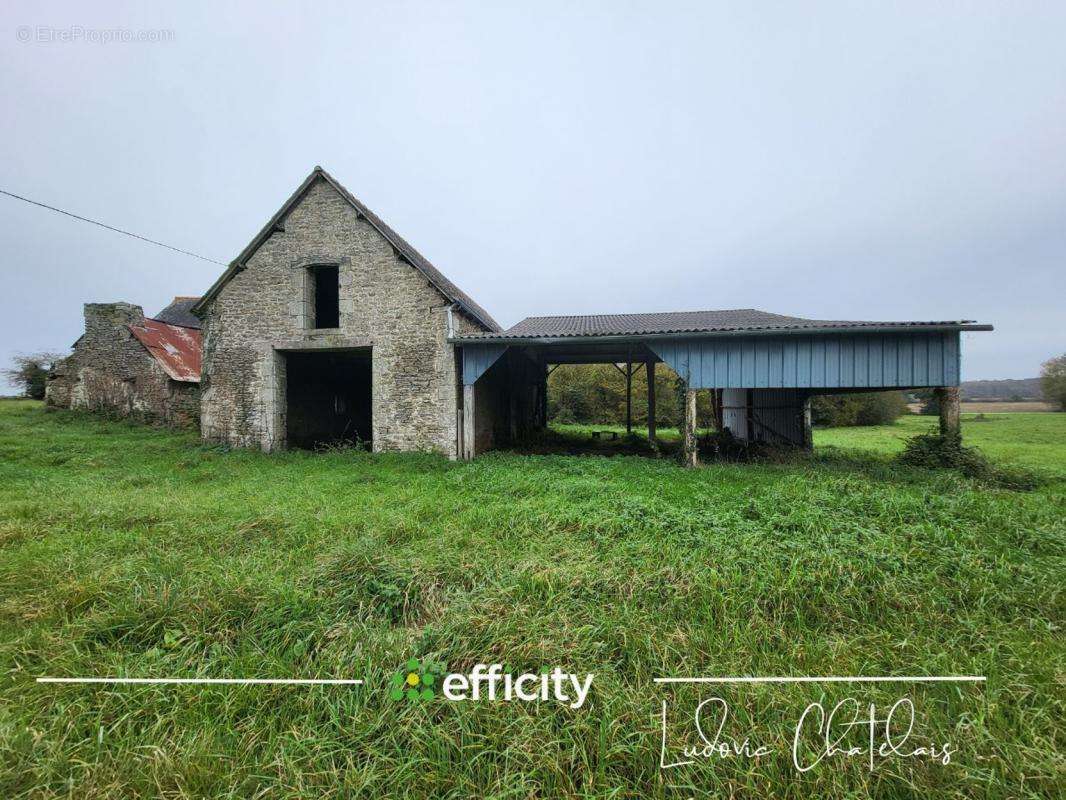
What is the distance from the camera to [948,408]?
320 inches

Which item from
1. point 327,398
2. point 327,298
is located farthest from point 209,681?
point 327,398

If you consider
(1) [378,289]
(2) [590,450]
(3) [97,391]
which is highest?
(1) [378,289]

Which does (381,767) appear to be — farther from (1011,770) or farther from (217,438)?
(217,438)

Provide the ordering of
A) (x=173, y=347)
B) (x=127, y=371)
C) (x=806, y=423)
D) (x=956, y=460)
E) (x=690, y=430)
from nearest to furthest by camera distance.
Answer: (x=956, y=460), (x=690, y=430), (x=806, y=423), (x=127, y=371), (x=173, y=347)

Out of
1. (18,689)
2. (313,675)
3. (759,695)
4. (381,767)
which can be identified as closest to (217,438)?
(18,689)

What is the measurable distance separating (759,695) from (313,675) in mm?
2599

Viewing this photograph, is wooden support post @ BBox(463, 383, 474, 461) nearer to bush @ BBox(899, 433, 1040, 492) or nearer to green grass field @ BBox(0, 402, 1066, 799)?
green grass field @ BBox(0, 402, 1066, 799)

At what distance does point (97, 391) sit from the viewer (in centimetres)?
1580

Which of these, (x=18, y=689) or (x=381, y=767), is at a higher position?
(x=18, y=689)

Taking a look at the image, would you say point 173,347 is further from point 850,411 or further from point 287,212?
point 850,411

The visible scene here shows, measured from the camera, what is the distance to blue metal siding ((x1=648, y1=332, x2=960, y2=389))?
7887 millimetres

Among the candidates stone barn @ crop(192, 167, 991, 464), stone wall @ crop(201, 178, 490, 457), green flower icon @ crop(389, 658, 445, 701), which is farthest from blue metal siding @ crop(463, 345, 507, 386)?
green flower icon @ crop(389, 658, 445, 701)

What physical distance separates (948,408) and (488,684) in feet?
35.2

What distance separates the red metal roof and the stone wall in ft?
22.1
